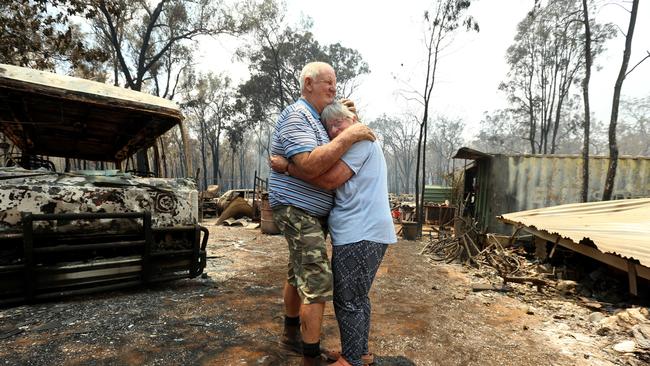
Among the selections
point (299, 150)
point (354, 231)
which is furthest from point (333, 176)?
point (354, 231)

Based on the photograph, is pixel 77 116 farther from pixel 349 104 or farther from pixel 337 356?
pixel 337 356

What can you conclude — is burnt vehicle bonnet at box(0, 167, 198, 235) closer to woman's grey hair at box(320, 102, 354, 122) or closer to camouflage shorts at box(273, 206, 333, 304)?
camouflage shorts at box(273, 206, 333, 304)

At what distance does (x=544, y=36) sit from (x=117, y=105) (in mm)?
29504

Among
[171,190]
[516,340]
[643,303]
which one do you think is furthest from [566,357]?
[171,190]

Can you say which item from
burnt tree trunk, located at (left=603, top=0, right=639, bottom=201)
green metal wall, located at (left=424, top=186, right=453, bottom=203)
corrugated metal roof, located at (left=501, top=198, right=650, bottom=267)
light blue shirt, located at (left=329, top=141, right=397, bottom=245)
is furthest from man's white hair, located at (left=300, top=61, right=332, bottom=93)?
green metal wall, located at (left=424, top=186, right=453, bottom=203)

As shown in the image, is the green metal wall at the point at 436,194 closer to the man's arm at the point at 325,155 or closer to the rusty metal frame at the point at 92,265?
the rusty metal frame at the point at 92,265

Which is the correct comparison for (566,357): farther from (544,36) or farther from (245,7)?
(544,36)

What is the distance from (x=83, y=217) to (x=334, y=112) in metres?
2.71

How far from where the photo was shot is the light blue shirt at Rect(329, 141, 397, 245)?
2.02 metres

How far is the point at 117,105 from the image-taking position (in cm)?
374

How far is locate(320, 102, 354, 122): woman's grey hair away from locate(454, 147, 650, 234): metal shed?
347 inches

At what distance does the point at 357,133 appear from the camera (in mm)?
1969

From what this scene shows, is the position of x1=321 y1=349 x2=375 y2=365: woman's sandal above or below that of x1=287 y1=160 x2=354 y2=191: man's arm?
below

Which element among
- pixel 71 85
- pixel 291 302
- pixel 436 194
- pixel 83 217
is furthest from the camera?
pixel 436 194
